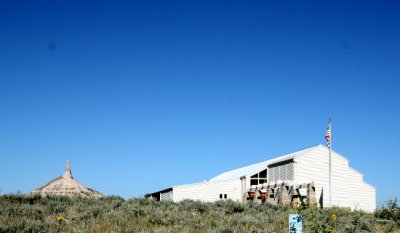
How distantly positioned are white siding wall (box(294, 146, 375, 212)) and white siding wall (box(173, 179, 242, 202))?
5610mm

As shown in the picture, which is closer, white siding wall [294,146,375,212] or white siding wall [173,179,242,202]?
white siding wall [294,146,375,212]

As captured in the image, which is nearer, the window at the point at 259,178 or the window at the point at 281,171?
the window at the point at 281,171

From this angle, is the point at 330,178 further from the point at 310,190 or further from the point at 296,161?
the point at 310,190

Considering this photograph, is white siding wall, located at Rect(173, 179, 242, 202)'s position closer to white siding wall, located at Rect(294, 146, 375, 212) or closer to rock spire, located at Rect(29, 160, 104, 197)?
white siding wall, located at Rect(294, 146, 375, 212)

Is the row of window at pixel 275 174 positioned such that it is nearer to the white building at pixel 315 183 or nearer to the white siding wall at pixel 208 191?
the white building at pixel 315 183

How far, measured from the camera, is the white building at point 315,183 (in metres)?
33.3

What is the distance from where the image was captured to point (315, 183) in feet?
109

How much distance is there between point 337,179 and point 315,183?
6.83ft

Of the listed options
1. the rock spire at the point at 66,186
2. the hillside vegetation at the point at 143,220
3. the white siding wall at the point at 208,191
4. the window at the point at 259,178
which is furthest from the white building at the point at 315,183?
the hillside vegetation at the point at 143,220

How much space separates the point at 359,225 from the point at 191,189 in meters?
22.0

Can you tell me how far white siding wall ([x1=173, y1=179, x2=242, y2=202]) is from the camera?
1374 inches

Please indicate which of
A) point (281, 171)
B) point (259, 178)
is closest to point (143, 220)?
point (281, 171)

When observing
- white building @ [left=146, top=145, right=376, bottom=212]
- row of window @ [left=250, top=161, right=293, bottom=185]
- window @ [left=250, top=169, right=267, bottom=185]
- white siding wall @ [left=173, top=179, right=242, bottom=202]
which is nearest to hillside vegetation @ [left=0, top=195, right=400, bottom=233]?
white building @ [left=146, top=145, right=376, bottom=212]

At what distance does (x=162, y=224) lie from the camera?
41.4ft
